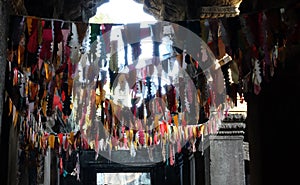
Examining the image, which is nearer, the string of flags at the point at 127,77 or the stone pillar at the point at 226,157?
the string of flags at the point at 127,77

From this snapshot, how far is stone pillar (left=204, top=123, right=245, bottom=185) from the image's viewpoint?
1088 centimetres

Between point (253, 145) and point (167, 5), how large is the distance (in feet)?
13.8

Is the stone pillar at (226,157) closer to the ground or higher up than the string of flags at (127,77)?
closer to the ground

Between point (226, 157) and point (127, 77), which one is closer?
point (127, 77)

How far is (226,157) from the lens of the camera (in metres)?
11.0

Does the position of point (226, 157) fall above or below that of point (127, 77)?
below

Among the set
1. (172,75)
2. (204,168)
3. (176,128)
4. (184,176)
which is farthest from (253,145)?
(184,176)

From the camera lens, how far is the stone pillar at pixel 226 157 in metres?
10.9

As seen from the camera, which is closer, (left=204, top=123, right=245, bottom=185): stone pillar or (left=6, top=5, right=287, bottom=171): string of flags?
(left=6, top=5, right=287, bottom=171): string of flags

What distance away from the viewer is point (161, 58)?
29.9ft

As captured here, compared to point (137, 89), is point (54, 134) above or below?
below

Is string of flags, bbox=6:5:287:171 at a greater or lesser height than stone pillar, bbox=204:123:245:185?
greater

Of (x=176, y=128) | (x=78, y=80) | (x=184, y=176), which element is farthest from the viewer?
(x=184, y=176)

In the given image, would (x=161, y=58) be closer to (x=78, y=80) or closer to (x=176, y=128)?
(x=78, y=80)
